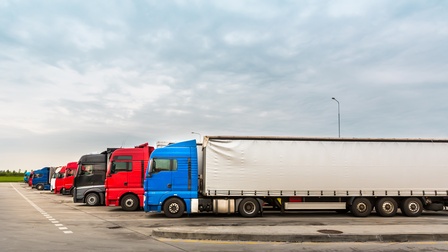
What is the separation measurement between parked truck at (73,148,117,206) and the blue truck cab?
8424 millimetres

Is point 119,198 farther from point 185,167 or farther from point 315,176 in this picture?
point 315,176

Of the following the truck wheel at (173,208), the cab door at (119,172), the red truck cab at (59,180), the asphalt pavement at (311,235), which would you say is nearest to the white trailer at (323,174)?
the truck wheel at (173,208)

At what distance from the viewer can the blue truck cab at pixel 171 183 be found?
679 inches

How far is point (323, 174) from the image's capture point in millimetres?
17609

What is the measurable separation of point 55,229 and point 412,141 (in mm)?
14356

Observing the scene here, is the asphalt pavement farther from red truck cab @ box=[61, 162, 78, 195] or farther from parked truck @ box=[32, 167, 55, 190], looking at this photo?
parked truck @ box=[32, 167, 55, 190]

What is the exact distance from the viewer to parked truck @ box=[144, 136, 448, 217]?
17.2m

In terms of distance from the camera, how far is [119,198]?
2094 cm

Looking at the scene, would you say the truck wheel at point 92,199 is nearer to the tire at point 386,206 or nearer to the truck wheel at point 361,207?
the truck wheel at point 361,207

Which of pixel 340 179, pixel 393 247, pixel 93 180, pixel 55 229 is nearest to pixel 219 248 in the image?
pixel 393 247

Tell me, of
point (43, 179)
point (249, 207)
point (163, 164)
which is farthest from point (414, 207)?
point (43, 179)

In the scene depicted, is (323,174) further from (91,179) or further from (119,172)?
(91,179)

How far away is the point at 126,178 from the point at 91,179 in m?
5.16

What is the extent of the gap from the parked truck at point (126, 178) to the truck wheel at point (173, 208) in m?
4.11
